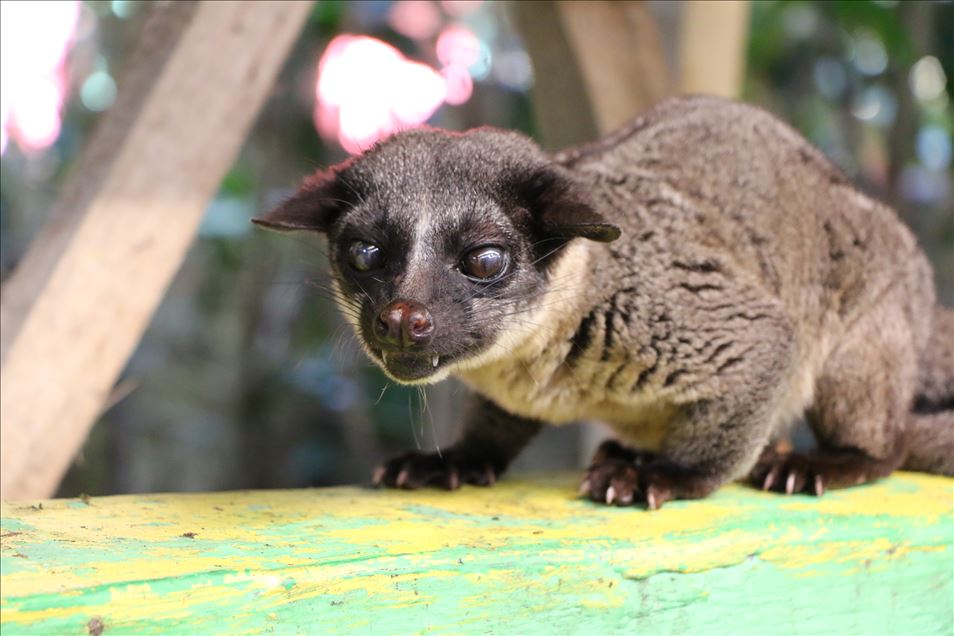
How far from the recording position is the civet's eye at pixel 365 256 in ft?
9.10

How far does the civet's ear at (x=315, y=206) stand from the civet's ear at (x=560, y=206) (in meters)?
0.55

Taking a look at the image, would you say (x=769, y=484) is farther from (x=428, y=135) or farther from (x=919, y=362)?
(x=428, y=135)

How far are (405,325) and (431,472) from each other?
0.90m

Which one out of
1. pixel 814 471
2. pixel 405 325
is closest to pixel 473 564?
pixel 405 325

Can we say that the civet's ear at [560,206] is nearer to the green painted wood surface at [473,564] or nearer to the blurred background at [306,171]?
the green painted wood surface at [473,564]

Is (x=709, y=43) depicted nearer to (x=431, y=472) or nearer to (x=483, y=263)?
(x=483, y=263)

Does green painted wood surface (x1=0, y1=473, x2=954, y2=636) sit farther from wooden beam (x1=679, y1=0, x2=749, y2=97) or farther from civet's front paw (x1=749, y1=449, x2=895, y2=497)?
wooden beam (x1=679, y1=0, x2=749, y2=97)

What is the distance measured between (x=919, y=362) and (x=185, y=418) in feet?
19.5

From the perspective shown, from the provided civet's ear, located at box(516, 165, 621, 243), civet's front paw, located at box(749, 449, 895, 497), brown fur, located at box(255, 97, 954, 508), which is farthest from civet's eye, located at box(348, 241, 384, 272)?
civet's front paw, located at box(749, 449, 895, 497)

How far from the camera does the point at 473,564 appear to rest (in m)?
2.15

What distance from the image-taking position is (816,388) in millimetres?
3611

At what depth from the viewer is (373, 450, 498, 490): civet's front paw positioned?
317 cm

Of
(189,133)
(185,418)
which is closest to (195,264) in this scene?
(185,418)

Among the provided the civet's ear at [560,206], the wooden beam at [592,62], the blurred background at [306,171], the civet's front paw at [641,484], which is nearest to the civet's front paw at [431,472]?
the civet's front paw at [641,484]
